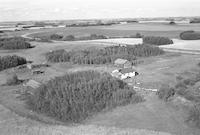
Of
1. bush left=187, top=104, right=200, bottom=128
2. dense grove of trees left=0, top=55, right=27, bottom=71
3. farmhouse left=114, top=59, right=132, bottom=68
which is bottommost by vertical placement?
dense grove of trees left=0, top=55, right=27, bottom=71

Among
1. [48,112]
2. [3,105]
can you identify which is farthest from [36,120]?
[3,105]

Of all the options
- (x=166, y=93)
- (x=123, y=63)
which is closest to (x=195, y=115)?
(x=166, y=93)

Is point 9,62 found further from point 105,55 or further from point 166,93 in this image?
point 166,93

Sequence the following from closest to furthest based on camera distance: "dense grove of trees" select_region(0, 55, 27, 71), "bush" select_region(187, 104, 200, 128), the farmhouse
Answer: "bush" select_region(187, 104, 200, 128), the farmhouse, "dense grove of trees" select_region(0, 55, 27, 71)

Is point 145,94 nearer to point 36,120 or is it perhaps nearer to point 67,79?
point 67,79

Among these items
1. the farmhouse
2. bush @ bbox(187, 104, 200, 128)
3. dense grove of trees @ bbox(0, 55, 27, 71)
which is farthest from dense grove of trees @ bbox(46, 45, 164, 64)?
bush @ bbox(187, 104, 200, 128)

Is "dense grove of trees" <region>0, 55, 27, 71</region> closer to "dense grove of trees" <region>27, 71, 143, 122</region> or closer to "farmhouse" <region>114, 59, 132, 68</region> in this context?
"farmhouse" <region>114, 59, 132, 68</region>
